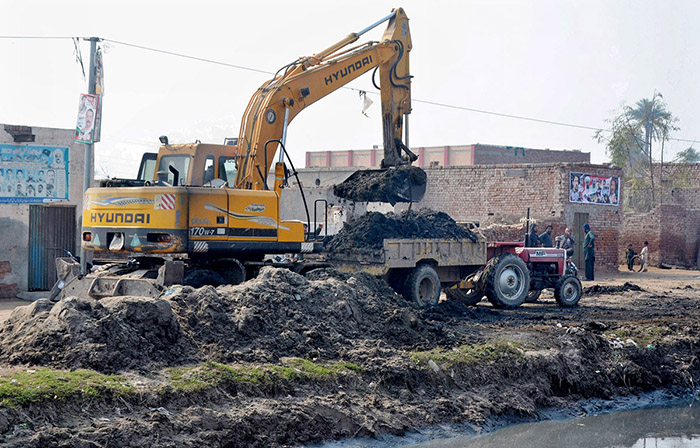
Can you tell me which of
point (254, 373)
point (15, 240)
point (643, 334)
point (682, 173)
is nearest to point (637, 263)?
point (682, 173)

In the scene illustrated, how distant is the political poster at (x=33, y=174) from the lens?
19.0m

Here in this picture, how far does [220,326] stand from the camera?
10414 millimetres

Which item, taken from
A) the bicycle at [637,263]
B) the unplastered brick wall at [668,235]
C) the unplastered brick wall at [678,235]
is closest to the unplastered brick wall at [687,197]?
the unplastered brick wall at [678,235]

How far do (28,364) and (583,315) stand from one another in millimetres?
11802

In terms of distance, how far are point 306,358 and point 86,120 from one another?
1036cm

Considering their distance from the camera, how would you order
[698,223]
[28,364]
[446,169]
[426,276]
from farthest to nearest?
[698,223] → [446,169] → [426,276] → [28,364]

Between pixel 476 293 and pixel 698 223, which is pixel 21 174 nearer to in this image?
pixel 476 293

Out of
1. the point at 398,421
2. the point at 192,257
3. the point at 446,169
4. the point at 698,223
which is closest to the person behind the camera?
the point at 398,421

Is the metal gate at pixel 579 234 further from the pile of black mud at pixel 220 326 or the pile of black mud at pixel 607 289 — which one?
the pile of black mud at pixel 220 326

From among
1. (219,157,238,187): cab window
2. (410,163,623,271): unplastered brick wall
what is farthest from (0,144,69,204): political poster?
(410,163,623,271): unplastered brick wall

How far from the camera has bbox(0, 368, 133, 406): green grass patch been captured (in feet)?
25.2

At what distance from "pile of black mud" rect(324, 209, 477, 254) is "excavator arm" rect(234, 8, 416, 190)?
4.34 ft

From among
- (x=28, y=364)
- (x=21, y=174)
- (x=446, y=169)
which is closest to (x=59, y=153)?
(x=21, y=174)

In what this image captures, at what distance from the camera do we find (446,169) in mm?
33250
